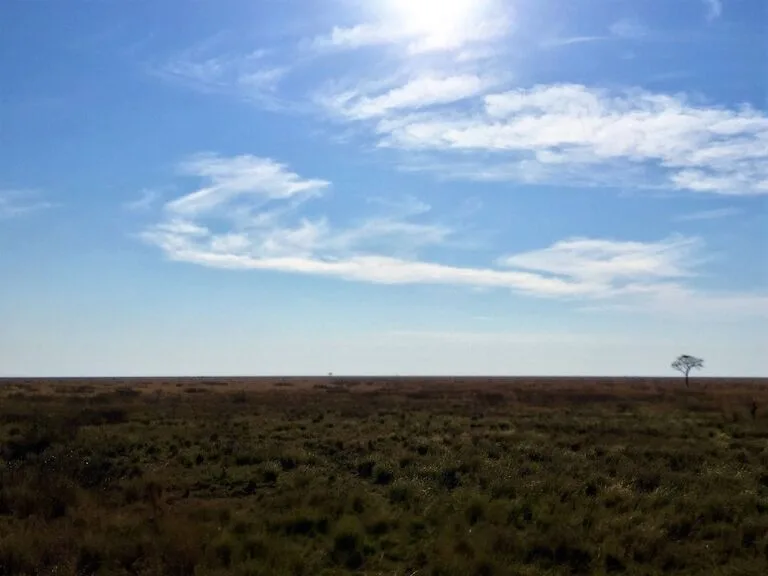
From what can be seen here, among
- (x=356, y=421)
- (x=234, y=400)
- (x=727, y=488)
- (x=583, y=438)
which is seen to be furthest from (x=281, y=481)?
Answer: (x=234, y=400)

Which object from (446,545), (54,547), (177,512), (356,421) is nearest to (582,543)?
(446,545)

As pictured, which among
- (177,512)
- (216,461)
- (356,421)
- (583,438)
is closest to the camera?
(177,512)

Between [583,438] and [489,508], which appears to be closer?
[489,508]

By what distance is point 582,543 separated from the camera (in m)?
10.3

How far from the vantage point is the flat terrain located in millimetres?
9516

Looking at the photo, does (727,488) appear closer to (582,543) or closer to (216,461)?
(582,543)

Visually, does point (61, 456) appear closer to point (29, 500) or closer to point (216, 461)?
point (216, 461)

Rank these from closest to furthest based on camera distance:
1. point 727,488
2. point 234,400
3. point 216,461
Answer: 1. point 727,488
2. point 216,461
3. point 234,400

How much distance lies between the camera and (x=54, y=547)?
368 inches

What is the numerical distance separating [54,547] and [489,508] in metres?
6.71

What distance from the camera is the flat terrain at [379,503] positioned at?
952cm

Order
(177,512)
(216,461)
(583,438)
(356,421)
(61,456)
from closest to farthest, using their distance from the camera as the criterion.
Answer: (177,512) < (61,456) < (216,461) < (583,438) < (356,421)

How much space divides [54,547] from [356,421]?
67.6ft

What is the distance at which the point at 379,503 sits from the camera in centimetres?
1277
